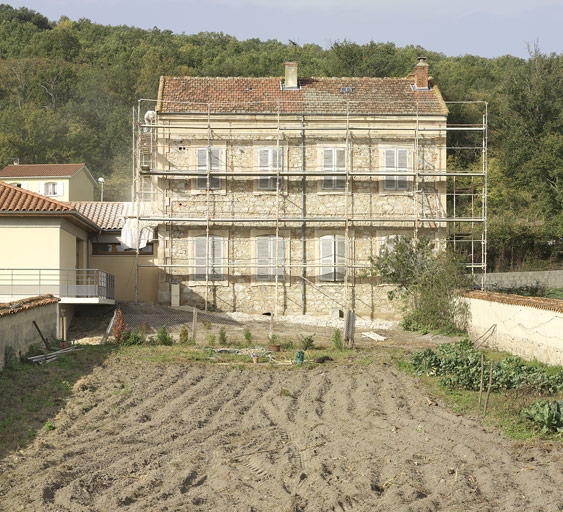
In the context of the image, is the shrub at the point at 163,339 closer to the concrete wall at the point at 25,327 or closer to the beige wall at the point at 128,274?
the concrete wall at the point at 25,327

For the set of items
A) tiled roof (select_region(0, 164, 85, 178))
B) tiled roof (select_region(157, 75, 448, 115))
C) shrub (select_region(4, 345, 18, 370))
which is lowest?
shrub (select_region(4, 345, 18, 370))

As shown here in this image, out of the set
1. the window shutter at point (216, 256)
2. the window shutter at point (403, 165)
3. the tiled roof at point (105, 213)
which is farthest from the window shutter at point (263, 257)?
the tiled roof at point (105, 213)

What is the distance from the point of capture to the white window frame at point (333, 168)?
87.6ft

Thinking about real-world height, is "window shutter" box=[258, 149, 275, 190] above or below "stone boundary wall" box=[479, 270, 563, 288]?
above

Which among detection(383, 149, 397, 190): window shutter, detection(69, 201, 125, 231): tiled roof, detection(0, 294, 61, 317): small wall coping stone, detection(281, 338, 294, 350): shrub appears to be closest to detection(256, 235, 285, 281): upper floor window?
detection(383, 149, 397, 190): window shutter

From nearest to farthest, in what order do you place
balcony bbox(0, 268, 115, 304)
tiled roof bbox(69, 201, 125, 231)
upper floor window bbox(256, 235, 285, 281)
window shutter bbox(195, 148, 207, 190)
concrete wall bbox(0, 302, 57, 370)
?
concrete wall bbox(0, 302, 57, 370)
balcony bbox(0, 268, 115, 304)
upper floor window bbox(256, 235, 285, 281)
window shutter bbox(195, 148, 207, 190)
tiled roof bbox(69, 201, 125, 231)

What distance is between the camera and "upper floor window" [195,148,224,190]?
87.1 feet

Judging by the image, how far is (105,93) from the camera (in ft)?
214

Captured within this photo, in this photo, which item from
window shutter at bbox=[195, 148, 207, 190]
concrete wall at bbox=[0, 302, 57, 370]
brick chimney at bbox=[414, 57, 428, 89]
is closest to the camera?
concrete wall at bbox=[0, 302, 57, 370]

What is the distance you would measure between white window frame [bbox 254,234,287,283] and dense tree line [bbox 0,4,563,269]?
13396 millimetres

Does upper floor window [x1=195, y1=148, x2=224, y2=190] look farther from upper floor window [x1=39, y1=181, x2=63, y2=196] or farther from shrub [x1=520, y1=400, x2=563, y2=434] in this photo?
shrub [x1=520, y1=400, x2=563, y2=434]

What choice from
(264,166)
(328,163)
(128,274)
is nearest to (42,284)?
(128,274)

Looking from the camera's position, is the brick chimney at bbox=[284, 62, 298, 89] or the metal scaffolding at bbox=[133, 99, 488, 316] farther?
the brick chimney at bbox=[284, 62, 298, 89]

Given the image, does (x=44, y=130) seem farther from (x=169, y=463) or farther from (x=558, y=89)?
(x=169, y=463)
